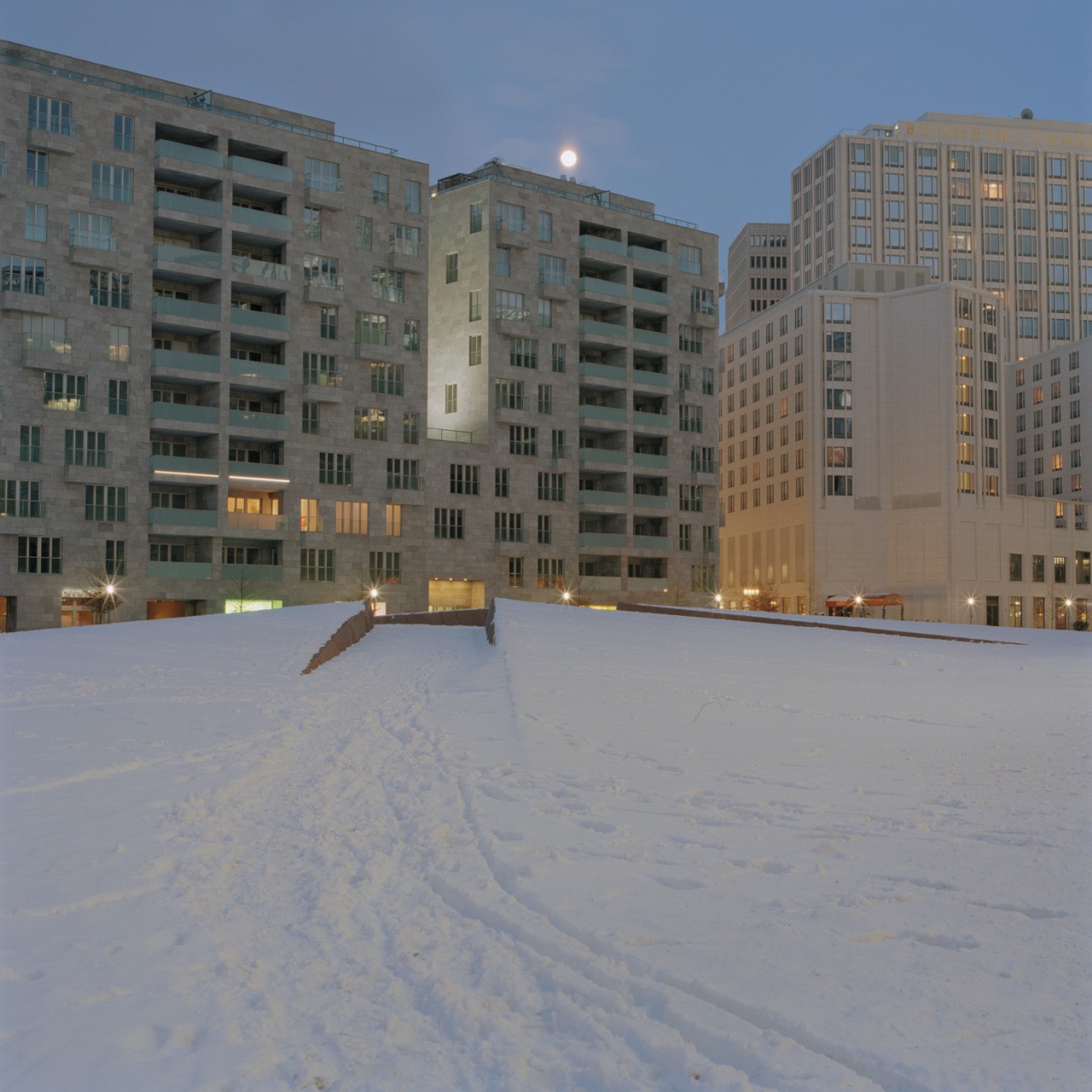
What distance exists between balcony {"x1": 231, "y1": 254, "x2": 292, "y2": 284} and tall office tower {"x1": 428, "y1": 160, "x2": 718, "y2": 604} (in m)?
16.6

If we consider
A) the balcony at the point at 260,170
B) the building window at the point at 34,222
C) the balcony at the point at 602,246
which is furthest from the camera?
the balcony at the point at 602,246

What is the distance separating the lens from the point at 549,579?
8156 centimetres

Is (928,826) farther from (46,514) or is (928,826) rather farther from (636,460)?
(636,460)

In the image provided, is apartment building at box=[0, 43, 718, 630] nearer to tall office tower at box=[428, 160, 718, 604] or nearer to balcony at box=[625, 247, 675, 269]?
tall office tower at box=[428, 160, 718, 604]

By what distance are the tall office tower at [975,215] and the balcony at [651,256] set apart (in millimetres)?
55352

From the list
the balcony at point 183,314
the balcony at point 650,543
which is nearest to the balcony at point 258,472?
the balcony at point 183,314

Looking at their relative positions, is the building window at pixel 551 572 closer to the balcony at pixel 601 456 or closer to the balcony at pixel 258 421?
the balcony at pixel 601 456

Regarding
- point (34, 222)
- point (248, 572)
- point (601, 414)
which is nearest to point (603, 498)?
point (601, 414)

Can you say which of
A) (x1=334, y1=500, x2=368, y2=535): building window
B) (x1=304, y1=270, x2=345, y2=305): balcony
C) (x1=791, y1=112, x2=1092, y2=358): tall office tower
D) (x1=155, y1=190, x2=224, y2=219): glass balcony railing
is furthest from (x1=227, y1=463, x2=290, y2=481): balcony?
(x1=791, y1=112, x2=1092, y2=358): tall office tower

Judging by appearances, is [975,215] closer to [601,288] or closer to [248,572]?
[601,288]

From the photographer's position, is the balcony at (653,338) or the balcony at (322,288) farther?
the balcony at (653,338)

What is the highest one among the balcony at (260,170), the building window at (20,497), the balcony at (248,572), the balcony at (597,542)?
the balcony at (260,170)

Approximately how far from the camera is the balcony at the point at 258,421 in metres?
67.9

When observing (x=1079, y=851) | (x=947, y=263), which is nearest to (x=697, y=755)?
(x=1079, y=851)
